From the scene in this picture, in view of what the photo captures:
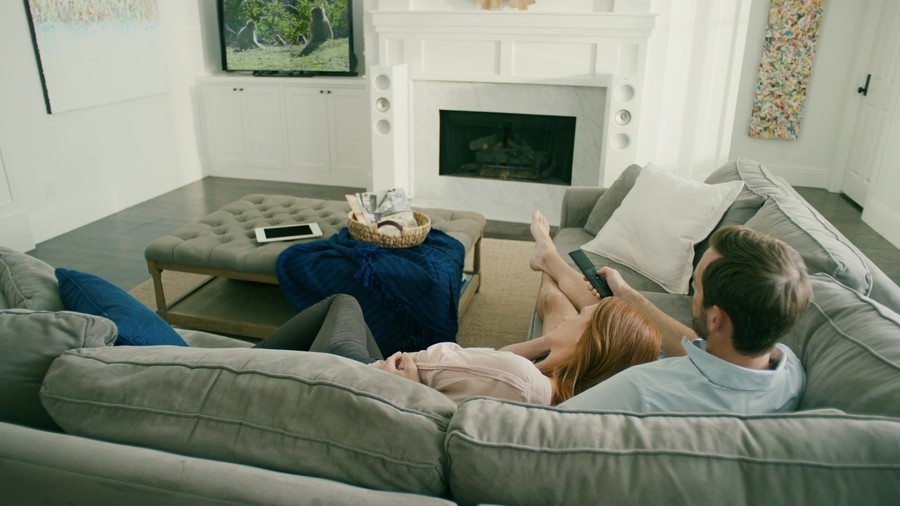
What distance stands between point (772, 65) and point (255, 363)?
545cm

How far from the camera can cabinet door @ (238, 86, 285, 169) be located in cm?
548

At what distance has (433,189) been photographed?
495cm

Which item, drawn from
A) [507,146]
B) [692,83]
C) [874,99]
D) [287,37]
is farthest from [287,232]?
[874,99]

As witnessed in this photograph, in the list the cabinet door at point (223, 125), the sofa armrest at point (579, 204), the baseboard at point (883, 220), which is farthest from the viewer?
the cabinet door at point (223, 125)

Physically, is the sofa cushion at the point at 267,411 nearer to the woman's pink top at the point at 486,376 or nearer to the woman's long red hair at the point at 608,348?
the woman's pink top at the point at 486,376

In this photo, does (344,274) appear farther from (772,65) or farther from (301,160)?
(772,65)

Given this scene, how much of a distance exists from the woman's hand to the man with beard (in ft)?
1.24

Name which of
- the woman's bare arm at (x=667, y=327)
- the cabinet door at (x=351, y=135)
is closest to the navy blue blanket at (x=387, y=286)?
the woman's bare arm at (x=667, y=327)

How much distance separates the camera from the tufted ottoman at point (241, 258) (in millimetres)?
2709

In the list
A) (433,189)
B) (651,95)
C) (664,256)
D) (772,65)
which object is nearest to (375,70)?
(433,189)

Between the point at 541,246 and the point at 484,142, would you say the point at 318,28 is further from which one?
the point at 541,246

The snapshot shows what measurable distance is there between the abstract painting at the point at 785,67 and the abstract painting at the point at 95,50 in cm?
508

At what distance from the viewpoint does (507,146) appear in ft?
15.8

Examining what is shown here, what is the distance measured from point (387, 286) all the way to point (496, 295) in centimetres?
99
